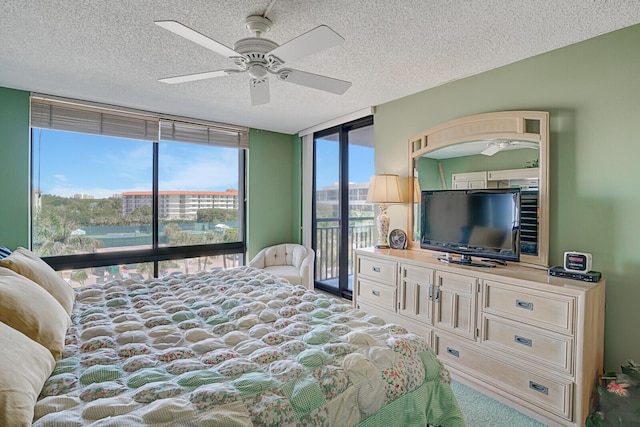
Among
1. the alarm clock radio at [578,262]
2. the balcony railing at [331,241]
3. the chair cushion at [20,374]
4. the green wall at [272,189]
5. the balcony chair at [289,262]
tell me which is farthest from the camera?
the green wall at [272,189]

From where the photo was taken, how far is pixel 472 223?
8.50 feet

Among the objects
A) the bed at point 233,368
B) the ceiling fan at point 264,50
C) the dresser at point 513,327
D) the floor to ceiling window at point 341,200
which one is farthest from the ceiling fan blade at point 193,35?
the floor to ceiling window at point 341,200

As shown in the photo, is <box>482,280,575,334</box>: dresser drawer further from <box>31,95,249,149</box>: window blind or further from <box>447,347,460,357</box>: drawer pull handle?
<box>31,95,249,149</box>: window blind

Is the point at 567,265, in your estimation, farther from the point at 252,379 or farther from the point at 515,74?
the point at 252,379

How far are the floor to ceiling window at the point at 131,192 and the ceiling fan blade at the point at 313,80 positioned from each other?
8.68 ft

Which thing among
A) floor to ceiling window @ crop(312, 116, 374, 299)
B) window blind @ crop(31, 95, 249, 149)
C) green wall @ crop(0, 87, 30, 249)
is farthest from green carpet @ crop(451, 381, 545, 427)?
green wall @ crop(0, 87, 30, 249)

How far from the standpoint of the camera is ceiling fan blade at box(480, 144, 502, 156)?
2621 mm

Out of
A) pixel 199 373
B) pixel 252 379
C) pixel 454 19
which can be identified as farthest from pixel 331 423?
pixel 454 19

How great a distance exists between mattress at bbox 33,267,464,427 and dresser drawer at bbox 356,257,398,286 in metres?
1.06

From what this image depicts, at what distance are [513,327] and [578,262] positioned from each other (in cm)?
57

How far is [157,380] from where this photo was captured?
1170 millimetres

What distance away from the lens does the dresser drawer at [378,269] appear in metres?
2.93

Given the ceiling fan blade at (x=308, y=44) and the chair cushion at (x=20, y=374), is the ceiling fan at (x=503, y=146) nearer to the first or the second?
the ceiling fan blade at (x=308, y=44)

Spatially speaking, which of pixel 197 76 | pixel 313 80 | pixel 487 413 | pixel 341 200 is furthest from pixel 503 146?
pixel 197 76
